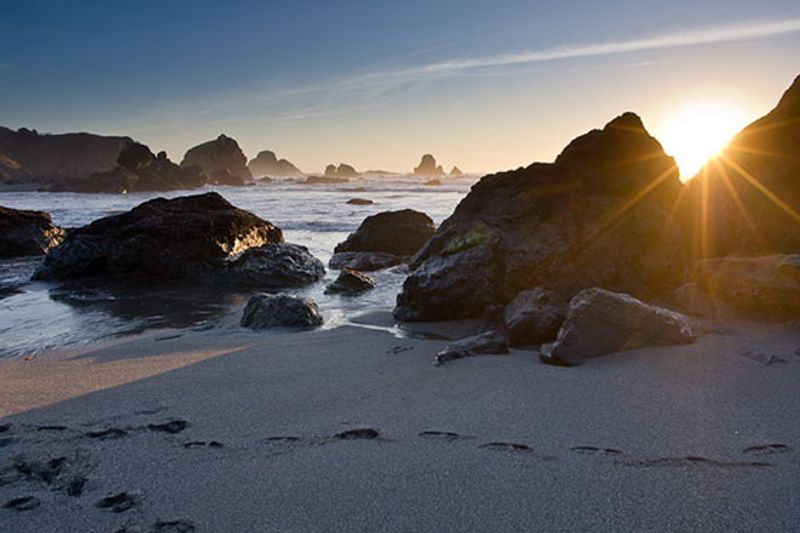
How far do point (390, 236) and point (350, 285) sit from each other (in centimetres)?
411

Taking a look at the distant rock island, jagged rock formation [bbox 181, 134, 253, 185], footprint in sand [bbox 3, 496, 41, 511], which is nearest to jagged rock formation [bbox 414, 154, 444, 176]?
the distant rock island

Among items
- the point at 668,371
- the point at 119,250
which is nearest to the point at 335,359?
the point at 668,371

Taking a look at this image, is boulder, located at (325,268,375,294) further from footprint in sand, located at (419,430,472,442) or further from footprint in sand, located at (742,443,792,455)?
footprint in sand, located at (742,443,792,455)

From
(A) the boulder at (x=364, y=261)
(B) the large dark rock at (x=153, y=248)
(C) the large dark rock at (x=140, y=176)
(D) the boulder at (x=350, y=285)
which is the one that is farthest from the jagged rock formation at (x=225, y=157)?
(D) the boulder at (x=350, y=285)

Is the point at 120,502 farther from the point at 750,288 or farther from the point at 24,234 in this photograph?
the point at 24,234

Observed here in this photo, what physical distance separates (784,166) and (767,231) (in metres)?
0.85

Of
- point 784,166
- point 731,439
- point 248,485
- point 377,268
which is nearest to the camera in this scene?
point 248,485

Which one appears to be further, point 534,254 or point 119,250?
point 119,250

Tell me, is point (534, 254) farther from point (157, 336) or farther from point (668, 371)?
point (157, 336)

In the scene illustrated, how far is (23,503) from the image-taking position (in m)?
2.37

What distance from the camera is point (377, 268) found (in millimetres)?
10250

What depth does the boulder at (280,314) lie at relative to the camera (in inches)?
223

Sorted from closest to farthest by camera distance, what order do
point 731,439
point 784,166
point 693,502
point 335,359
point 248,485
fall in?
point 693,502, point 248,485, point 731,439, point 335,359, point 784,166

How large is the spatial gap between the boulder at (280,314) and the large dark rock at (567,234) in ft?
3.31
